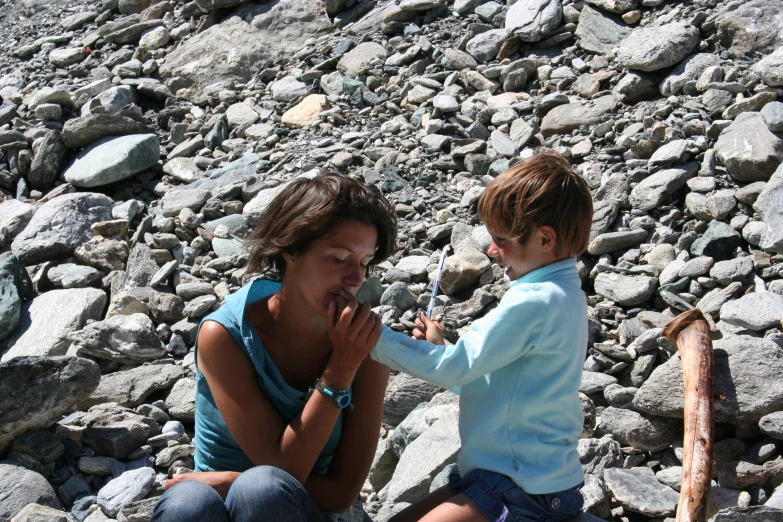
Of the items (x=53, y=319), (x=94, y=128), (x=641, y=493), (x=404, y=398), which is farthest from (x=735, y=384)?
(x=94, y=128)

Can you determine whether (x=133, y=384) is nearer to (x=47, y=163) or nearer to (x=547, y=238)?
(x=547, y=238)

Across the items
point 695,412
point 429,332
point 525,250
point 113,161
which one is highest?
point 525,250

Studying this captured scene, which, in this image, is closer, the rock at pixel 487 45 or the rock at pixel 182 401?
the rock at pixel 182 401

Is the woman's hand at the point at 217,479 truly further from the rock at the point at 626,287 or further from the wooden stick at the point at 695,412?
the rock at the point at 626,287

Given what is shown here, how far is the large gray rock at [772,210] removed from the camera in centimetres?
441

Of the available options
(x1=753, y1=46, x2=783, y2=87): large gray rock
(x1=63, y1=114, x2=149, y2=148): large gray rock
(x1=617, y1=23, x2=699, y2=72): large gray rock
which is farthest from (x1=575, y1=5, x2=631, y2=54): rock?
(x1=63, y1=114, x2=149, y2=148): large gray rock

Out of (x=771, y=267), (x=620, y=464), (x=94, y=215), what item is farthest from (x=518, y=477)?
(x=94, y=215)

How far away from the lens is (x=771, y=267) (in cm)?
432

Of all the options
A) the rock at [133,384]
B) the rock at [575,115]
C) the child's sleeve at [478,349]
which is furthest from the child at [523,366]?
the rock at [575,115]

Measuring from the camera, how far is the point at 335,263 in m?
2.42

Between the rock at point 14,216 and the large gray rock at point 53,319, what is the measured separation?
101 centimetres

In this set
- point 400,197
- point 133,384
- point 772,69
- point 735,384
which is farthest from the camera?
point 400,197

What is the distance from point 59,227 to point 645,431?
4574mm

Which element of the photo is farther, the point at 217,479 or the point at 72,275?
the point at 72,275
